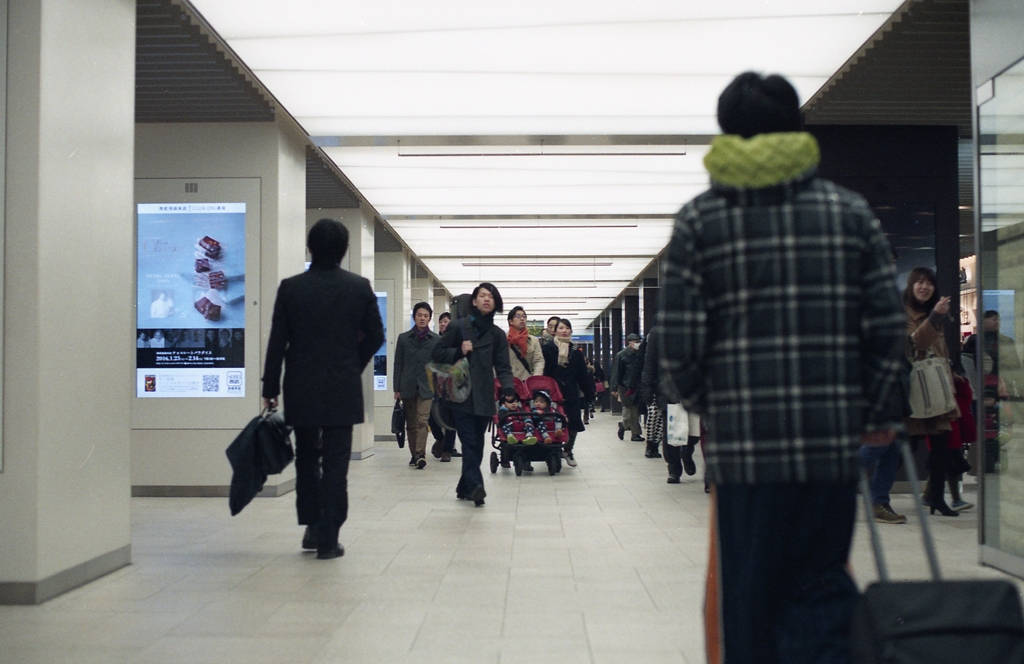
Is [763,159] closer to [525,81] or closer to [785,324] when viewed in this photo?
[785,324]

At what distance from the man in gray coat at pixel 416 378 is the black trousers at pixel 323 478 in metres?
6.05

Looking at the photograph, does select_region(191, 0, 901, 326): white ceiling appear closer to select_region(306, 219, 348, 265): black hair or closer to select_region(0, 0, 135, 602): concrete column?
select_region(306, 219, 348, 265): black hair

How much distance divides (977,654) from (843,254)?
91 cm

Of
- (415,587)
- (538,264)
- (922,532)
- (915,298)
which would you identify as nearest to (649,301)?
(538,264)

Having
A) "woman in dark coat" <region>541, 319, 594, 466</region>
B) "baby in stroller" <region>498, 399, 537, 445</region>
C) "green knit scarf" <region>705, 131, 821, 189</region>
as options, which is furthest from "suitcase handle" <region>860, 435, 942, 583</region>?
"woman in dark coat" <region>541, 319, 594, 466</region>

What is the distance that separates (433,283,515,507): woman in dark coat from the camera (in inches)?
330

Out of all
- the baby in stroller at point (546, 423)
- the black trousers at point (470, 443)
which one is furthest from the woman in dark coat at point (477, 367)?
the baby in stroller at point (546, 423)

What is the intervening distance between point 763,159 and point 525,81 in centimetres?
651

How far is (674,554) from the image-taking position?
6191 millimetres

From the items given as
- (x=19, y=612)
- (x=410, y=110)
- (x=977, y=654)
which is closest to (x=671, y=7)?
(x=410, y=110)

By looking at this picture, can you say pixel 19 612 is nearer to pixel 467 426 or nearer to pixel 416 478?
pixel 467 426

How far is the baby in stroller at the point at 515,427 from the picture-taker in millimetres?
11383

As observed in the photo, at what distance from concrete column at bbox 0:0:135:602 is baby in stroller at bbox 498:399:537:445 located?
19.5 feet

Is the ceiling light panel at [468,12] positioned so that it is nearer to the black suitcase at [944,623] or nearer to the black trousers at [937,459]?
the black trousers at [937,459]
